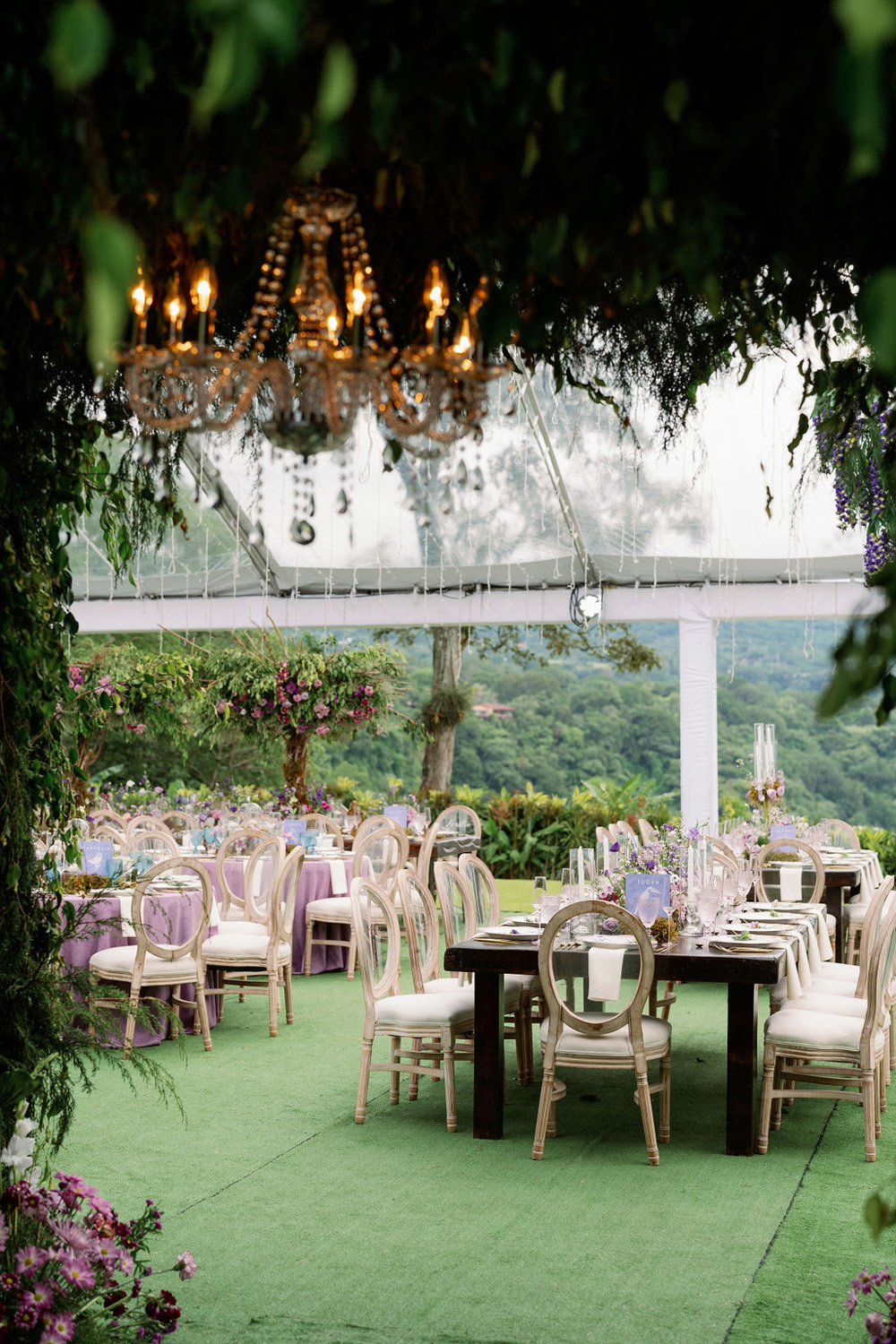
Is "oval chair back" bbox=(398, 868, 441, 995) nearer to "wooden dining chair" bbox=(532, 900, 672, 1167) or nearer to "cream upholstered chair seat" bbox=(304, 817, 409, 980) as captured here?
"wooden dining chair" bbox=(532, 900, 672, 1167)

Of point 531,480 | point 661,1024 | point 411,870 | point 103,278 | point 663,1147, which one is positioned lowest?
point 663,1147

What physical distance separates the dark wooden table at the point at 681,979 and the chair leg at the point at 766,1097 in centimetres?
5

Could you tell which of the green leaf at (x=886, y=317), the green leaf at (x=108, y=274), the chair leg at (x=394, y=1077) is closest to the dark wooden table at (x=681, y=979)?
the chair leg at (x=394, y=1077)

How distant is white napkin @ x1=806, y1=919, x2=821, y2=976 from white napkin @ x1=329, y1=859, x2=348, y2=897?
375 centimetres

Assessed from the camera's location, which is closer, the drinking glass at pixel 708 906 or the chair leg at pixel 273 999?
the drinking glass at pixel 708 906

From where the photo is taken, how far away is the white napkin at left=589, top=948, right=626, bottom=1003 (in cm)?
510

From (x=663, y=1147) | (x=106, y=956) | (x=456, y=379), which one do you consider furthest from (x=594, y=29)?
(x=106, y=956)

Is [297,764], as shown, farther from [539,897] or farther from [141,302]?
[141,302]

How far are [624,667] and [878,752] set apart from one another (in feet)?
20.4

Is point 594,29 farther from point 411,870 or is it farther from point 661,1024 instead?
point 411,870

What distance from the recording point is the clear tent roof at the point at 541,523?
9.76m

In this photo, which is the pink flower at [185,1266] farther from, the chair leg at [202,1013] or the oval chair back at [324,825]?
the oval chair back at [324,825]

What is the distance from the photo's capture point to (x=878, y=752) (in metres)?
22.1

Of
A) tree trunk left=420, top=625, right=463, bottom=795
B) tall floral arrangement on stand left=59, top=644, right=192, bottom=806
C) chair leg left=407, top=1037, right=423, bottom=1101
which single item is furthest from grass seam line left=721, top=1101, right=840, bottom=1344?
tree trunk left=420, top=625, right=463, bottom=795
